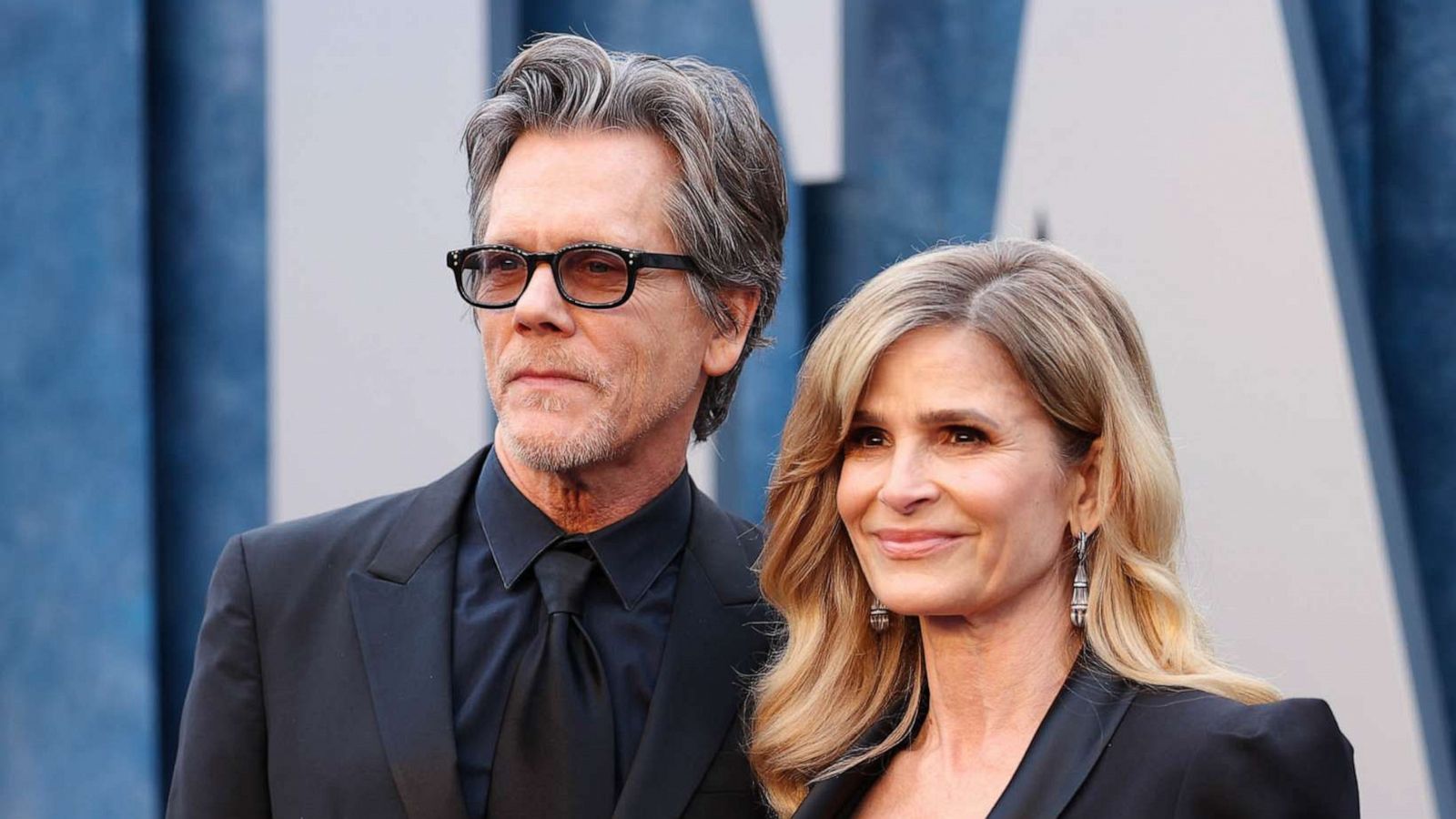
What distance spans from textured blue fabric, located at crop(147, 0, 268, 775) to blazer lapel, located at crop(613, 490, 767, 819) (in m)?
1.58

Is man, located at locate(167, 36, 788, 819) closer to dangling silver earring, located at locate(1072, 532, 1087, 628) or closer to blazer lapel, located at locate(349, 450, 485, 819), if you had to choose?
blazer lapel, located at locate(349, 450, 485, 819)

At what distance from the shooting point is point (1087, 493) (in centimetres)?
169

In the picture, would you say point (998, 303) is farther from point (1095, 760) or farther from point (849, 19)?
point (849, 19)

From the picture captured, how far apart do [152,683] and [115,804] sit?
0.25 meters

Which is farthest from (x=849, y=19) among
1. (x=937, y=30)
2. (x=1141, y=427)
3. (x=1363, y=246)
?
(x=1141, y=427)

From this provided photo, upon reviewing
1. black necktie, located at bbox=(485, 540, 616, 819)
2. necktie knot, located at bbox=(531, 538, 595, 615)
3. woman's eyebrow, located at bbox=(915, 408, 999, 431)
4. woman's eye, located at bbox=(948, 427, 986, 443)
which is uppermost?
woman's eyebrow, located at bbox=(915, 408, 999, 431)

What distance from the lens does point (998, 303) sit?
1.66 meters

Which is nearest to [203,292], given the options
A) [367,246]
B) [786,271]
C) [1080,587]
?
[367,246]

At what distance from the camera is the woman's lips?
1632 mm

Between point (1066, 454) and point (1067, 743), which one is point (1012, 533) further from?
point (1067, 743)

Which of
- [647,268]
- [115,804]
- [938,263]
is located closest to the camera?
[938,263]

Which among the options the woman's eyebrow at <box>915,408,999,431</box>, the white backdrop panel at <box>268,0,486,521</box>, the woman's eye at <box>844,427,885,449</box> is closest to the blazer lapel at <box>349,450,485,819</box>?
the woman's eye at <box>844,427,885,449</box>

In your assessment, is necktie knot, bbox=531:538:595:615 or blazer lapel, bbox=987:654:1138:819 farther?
necktie knot, bbox=531:538:595:615

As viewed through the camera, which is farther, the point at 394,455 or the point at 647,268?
the point at 394,455
